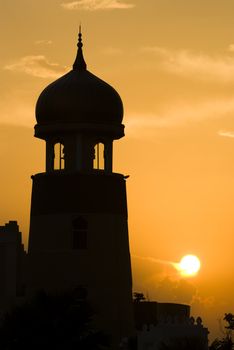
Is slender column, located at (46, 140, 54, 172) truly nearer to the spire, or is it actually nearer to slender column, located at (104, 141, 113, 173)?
slender column, located at (104, 141, 113, 173)

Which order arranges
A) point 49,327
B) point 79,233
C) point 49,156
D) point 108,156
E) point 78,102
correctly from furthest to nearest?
point 49,156 → point 108,156 → point 78,102 → point 79,233 → point 49,327

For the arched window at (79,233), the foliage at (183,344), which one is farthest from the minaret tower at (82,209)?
the foliage at (183,344)

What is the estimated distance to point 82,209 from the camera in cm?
7200

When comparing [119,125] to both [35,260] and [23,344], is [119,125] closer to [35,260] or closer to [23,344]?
[35,260]

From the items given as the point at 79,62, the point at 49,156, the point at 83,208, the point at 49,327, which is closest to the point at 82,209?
the point at 83,208

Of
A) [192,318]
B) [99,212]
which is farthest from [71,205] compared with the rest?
[192,318]

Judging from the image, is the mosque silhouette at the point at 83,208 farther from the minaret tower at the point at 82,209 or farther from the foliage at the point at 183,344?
the foliage at the point at 183,344

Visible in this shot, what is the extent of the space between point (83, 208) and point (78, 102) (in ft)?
18.3

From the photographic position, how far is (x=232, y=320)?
8688cm

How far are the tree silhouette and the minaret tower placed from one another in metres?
12.8

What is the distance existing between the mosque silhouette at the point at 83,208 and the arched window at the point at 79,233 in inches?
2.0

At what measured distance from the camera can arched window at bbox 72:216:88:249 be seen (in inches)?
2827

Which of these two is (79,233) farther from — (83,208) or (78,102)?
(78,102)

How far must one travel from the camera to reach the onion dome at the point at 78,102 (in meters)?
72.4
